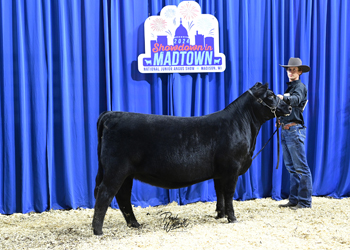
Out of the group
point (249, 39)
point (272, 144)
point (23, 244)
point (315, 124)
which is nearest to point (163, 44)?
point (249, 39)

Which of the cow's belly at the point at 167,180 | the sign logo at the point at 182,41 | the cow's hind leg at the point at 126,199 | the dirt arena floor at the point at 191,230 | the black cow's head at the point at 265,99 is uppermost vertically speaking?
the sign logo at the point at 182,41

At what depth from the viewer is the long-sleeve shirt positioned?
12.1 ft

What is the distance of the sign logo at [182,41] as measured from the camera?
14.5 feet

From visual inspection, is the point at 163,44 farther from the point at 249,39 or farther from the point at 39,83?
the point at 39,83

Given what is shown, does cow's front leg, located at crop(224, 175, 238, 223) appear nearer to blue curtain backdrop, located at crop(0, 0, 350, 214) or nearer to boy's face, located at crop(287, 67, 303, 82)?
blue curtain backdrop, located at crop(0, 0, 350, 214)

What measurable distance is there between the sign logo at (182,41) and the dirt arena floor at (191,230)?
182 cm

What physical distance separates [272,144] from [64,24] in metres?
3.14

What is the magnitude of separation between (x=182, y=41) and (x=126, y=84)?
928 millimetres

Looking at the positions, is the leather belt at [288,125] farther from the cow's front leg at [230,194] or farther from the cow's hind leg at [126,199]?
the cow's hind leg at [126,199]

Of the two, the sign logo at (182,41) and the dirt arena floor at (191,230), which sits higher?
the sign logo at (182,41)

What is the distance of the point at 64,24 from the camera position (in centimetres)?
423

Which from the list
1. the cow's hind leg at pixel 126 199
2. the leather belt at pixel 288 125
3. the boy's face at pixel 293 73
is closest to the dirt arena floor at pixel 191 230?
the cow's hind leg at pixel 126 199

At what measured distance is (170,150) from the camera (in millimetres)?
3025

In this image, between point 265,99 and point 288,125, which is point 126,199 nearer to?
point 265,99
